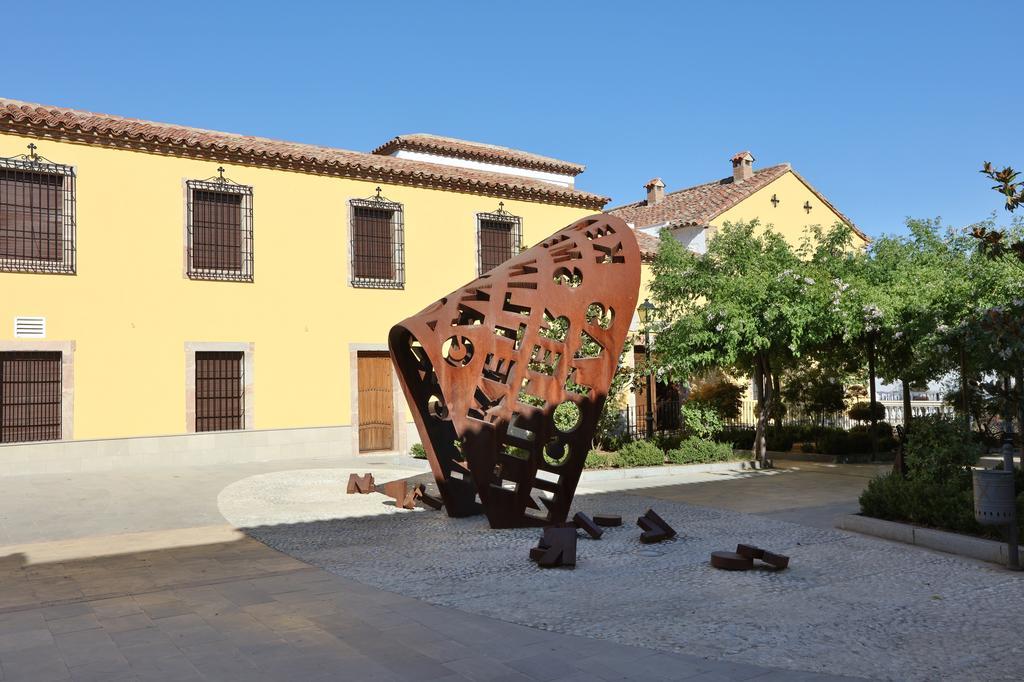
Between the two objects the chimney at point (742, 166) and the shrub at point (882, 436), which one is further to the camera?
the chimney at point (742, 166)

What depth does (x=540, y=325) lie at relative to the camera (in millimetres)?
8859

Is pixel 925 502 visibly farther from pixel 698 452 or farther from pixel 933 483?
pixel 698 452

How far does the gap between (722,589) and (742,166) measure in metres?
26.4

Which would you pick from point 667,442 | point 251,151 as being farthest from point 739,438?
point 251,151

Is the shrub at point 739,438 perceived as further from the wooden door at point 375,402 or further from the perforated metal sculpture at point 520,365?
the perforated metal sculpture at point 520,365

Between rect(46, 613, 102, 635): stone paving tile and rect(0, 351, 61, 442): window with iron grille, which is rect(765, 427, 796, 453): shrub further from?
rect(46, 613, 102, 635): stone paving tile

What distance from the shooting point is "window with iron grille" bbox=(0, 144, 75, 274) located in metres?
15.2

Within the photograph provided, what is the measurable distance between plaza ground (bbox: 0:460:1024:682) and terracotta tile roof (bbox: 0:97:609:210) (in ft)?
27.1

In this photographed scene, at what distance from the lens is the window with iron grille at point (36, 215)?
1524 centimetres

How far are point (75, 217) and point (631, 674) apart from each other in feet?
49.7

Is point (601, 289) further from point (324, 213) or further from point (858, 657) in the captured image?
point (324, 213)

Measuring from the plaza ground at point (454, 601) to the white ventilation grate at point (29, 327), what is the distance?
568 centimetres

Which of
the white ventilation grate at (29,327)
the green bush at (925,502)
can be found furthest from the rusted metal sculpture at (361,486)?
the white ventilation grate at (29,327)

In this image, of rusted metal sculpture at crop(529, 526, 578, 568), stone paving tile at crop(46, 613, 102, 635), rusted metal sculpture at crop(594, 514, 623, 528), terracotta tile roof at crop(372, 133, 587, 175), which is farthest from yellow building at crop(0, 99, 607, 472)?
rusted metal sculpture at crop(529, 526, 578, 568)
